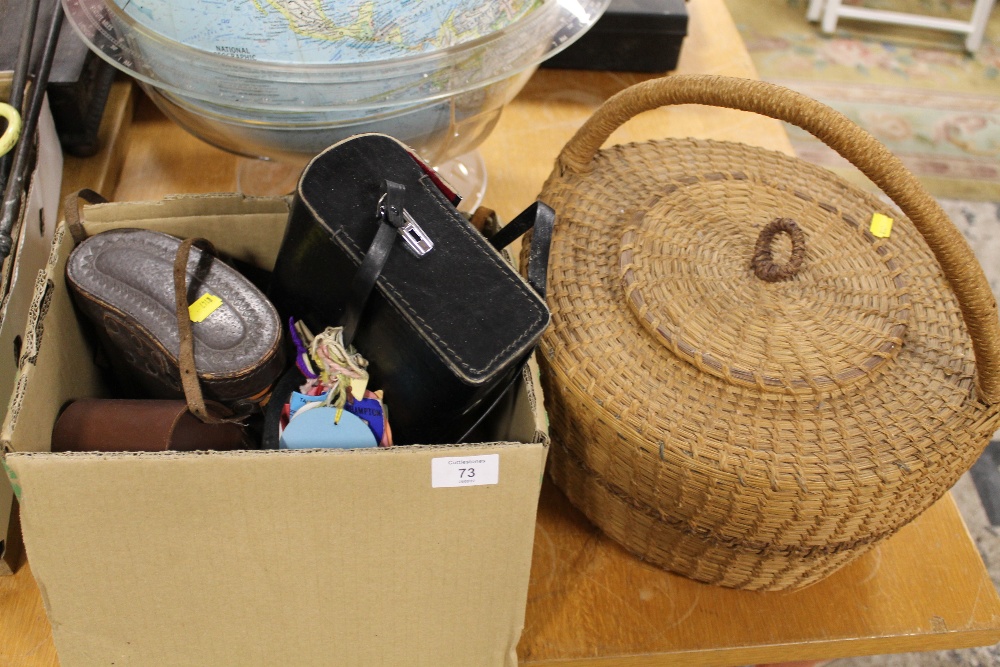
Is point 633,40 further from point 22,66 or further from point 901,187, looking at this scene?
point 22,66

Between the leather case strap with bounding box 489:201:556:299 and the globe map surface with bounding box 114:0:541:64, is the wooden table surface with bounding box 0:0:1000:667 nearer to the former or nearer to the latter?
the leather case strap with bounding box 489:201:556:299

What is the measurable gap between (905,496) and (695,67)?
888mm

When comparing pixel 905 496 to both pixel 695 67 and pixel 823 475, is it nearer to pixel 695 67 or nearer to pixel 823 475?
pixel 823 475

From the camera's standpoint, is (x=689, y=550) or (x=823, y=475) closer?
(x=823, y=475)

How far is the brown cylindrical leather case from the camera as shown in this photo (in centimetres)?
73

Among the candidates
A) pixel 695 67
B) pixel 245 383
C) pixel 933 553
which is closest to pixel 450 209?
pixel 245 383

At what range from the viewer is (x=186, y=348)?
0.75 meters

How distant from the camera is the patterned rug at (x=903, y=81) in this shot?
6.80ft

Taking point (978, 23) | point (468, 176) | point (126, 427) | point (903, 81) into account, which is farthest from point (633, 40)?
point (978, 23)

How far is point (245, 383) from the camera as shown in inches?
30.4

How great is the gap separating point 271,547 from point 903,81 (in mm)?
2188

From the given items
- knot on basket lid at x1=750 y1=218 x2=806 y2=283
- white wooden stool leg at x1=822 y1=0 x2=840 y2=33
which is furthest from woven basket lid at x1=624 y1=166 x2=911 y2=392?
white wooden stool leg at x1=822 y1=0 x2=840 y2=33

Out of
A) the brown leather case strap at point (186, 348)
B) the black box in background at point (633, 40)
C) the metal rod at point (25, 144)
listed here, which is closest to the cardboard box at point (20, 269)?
the metal rod at point (25, 144)

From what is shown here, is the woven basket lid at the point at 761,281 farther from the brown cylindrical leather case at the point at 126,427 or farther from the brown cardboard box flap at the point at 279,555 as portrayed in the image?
the brown cylindrical leather case at the point at 126,427
